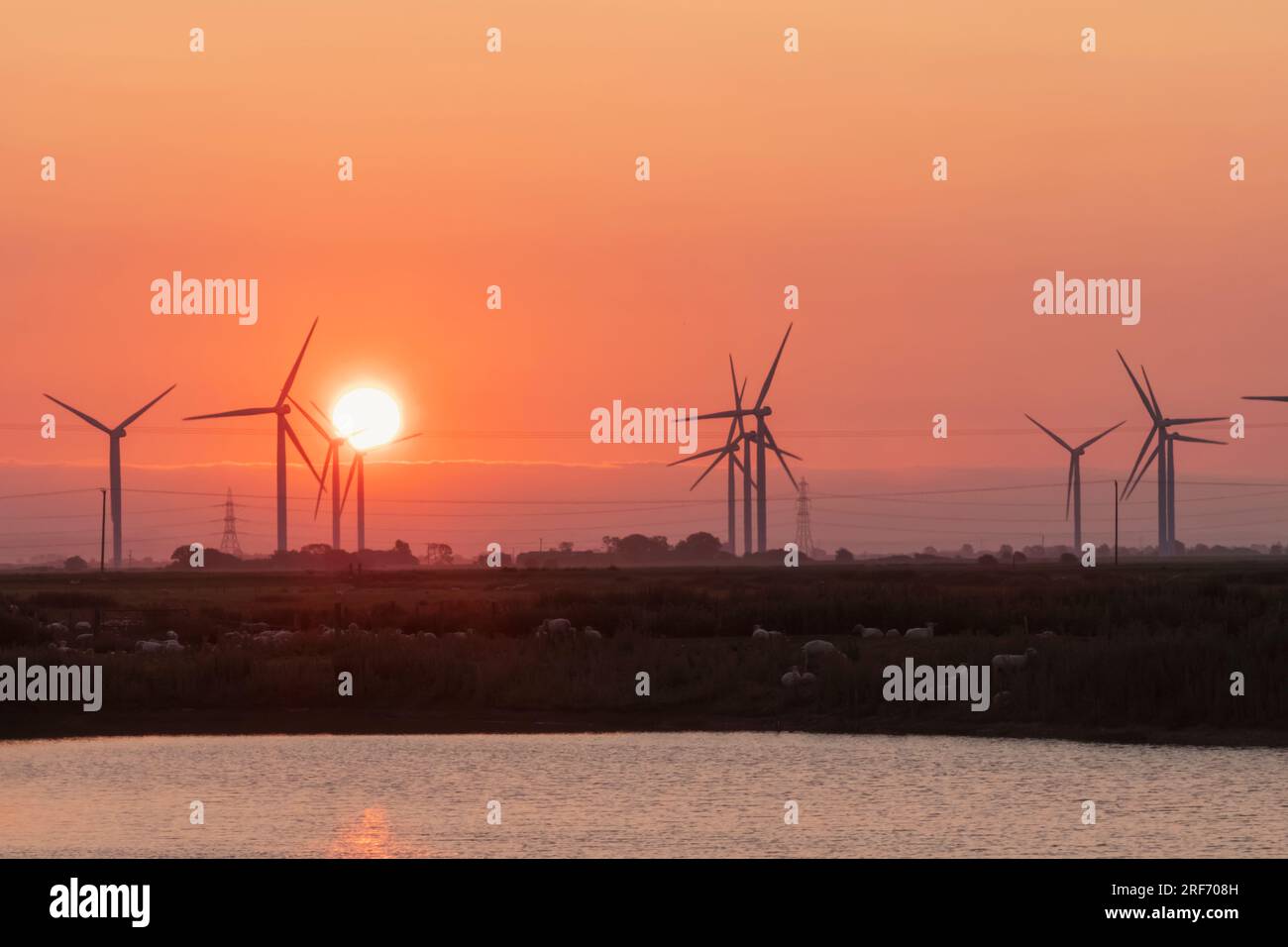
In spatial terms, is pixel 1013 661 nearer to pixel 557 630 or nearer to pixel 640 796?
pixel 557 630

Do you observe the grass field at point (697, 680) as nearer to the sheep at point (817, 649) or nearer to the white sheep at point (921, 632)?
the sheep at point (817, 649)

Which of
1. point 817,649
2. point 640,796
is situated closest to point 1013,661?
point 817,649

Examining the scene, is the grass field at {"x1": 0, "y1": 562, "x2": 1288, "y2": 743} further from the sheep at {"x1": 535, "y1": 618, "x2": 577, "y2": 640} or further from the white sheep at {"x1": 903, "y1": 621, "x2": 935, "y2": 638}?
the white sheep at {"x1": 903, "y1": 621, "x2": 935, "y2": 638}

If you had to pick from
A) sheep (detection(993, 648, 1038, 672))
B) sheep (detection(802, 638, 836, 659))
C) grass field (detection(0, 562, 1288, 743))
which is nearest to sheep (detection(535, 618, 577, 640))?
grass field (detection(0, 562, 1288, 743))

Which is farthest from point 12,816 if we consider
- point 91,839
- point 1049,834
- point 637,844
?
point 1049,834

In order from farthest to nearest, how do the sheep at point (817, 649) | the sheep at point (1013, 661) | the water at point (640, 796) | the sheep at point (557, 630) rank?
the sheep at point (557, 630) < the sheep at point (817, 649) < the sheep at point (1013, 661) < the water at point (640, 796)

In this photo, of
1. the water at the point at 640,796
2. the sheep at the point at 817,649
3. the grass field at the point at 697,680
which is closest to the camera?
the water at the point at 640,796

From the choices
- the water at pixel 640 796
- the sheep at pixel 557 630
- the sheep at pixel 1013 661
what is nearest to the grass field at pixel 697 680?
the sheep at pixel 1013 661
